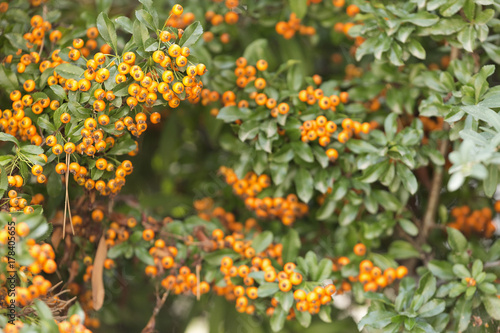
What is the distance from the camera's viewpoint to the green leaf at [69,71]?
1.44 m

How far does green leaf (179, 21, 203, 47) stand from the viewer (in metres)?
1.40

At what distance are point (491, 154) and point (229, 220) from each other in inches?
46.3

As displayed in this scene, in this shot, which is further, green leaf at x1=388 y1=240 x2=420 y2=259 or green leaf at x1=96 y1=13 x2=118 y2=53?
→ green leaf at x1=388 y1=240 x2=420 y2=259

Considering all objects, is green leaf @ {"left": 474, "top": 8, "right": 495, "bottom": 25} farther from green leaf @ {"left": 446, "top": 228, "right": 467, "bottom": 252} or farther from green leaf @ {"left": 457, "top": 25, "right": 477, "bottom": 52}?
green leaf @ {"left": 446, "top": 228, "right": 467, "bottom": 252}

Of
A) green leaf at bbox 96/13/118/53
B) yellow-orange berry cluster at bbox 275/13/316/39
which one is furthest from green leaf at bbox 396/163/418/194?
green leaf at bbox 96/13/118/53

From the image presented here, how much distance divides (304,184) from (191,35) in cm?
66

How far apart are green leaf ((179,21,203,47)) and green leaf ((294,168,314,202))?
2.05 ft

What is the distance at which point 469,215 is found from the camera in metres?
2.05

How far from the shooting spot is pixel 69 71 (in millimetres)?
1443

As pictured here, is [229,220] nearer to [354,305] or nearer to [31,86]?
[354,305]

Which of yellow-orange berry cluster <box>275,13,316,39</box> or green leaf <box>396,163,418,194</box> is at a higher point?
yellow-orange berry cluster <box>275,13,316,39</box>

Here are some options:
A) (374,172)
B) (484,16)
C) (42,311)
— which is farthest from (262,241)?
(484,16)

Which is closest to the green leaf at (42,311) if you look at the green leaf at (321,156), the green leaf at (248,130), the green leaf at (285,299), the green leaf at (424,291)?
the green leaf at (285,299)

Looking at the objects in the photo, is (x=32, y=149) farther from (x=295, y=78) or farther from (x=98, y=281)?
(x=295, y=78)
